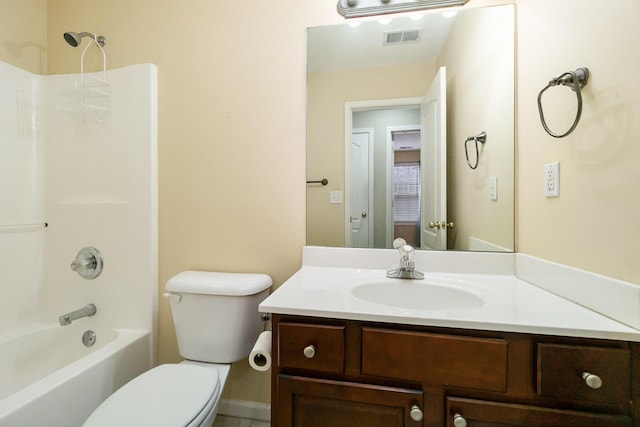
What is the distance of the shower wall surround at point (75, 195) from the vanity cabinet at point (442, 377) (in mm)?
1040

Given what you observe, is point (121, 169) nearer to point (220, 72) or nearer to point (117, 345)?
point (220, 72)

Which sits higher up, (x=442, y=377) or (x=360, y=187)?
(x=360, y=187)

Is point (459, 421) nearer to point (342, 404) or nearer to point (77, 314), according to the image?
point (342, 404)

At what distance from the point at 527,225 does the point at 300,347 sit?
1.00 meters

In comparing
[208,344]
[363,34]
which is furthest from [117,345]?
[363,34]

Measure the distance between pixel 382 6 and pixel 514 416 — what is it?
158cm

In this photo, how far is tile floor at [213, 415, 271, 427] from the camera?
1351 millimetres

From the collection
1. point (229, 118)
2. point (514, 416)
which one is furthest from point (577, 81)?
point (229, 118)

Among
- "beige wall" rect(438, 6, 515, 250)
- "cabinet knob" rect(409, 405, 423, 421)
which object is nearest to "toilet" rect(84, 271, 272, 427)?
"cabinet knob" rect(409, 405, 423, 421)

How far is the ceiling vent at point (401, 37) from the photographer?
4.15 ft

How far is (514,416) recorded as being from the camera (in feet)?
2.27

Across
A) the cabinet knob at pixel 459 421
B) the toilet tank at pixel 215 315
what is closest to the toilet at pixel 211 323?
the toilet tank at pixel 215 315

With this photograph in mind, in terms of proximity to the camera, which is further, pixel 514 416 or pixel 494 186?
pixel 494 186

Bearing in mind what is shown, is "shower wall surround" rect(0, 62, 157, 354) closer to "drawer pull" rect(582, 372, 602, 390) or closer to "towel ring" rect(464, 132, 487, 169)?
"towel ring" rect(464, 132, 487, 169)
